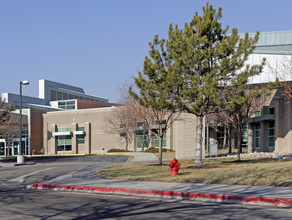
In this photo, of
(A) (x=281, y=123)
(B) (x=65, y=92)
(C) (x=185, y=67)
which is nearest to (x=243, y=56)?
(C) (x=185, y=67)

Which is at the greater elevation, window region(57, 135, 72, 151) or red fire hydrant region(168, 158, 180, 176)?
red fire hydrant region(168, 158, 180, 176)

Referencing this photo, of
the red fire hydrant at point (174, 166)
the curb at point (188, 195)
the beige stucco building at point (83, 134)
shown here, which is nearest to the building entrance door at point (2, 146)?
the beige stucco building at point (83, 134)

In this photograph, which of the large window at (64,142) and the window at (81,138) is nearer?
the window at (81,138)

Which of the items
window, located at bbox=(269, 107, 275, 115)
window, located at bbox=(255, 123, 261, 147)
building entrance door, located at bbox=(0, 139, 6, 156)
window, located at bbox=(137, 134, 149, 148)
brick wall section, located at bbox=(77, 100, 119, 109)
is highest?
brick wall section, located at bbox=(77, 100, 119, 109)

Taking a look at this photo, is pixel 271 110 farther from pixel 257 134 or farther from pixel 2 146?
pixel 2 146

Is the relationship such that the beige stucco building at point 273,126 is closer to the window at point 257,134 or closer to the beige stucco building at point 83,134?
the window at point 257,134

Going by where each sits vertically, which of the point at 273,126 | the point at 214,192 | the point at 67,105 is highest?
the point at 67,105

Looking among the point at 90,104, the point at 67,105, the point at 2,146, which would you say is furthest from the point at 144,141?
the point at 67,105

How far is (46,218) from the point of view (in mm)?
9859

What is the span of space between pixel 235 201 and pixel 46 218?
5.32 metres

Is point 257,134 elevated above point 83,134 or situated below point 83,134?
above

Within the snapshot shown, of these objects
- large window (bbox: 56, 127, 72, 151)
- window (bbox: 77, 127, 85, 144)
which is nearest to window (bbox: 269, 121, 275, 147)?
window (bbox: 77, 127, 85, 144)

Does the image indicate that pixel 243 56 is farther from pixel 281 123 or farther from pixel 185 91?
pixel 281 123

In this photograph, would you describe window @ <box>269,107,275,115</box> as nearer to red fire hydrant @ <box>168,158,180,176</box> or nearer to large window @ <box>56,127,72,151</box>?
red fire hydrant @ <box>168,158,180,176</box>
